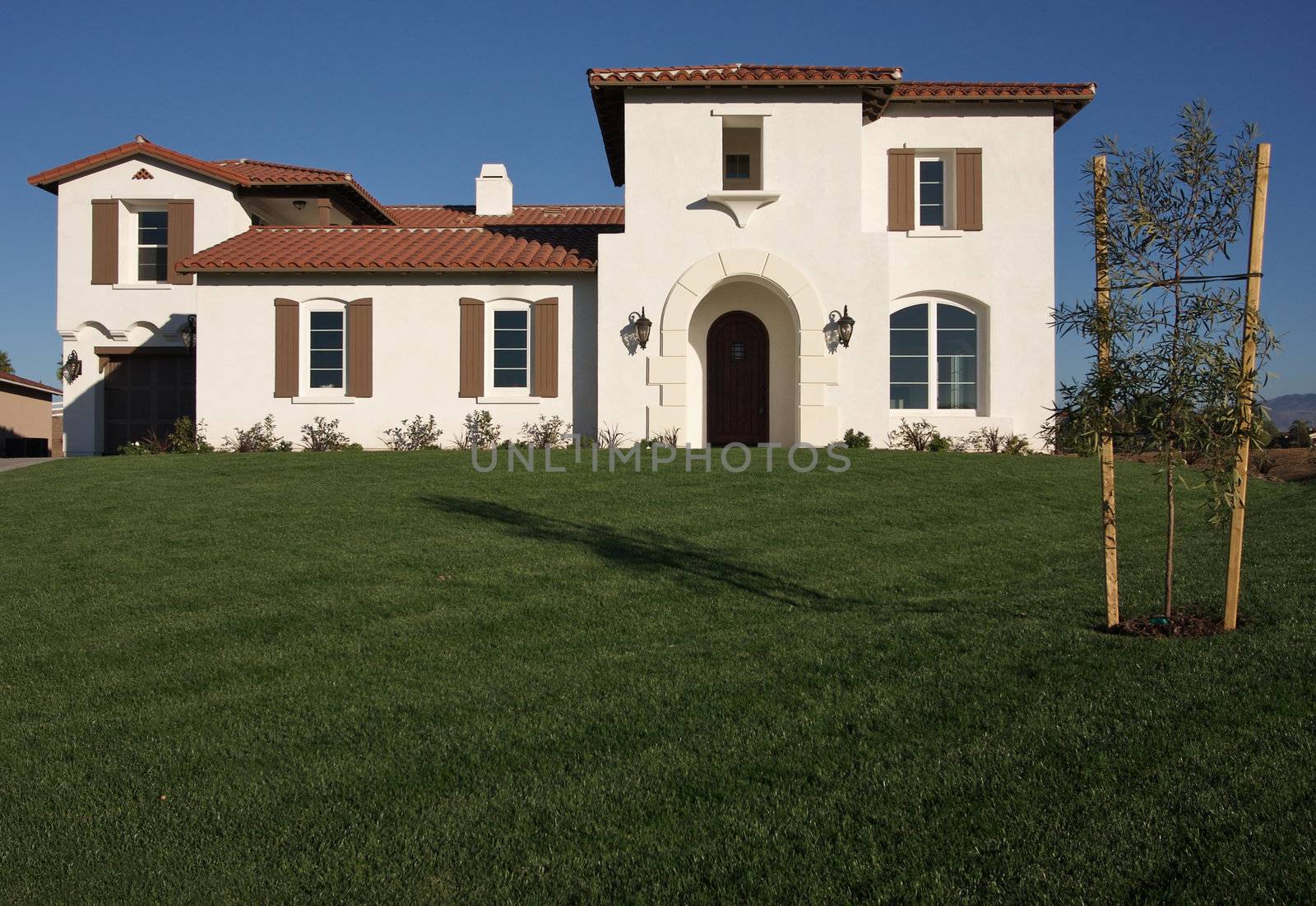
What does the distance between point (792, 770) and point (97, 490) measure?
12.0 metres

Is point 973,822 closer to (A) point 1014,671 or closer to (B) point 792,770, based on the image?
(B) point 792,770

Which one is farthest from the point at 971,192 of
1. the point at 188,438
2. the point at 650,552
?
the point at 188,438

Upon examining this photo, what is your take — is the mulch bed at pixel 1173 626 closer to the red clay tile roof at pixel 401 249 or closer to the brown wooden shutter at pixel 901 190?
the brown wooden shutter at pixel 901 190

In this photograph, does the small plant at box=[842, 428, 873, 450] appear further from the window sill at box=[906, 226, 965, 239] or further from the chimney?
the chimney

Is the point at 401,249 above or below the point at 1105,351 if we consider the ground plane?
above

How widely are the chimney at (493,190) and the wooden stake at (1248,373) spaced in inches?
758

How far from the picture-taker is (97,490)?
13336mm

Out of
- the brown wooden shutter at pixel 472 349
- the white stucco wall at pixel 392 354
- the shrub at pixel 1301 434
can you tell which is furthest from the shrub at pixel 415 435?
the shrub at pixel 1301 434

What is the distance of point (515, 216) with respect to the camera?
2375 cm

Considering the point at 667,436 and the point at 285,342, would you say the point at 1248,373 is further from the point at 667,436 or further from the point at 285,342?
the point at 285,342

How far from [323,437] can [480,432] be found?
292cm

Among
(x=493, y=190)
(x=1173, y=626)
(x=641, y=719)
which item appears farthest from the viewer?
(x=493, y=190)

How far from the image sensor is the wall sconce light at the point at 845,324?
56.5ft

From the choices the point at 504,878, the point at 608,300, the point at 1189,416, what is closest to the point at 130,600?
the point at 504,878
